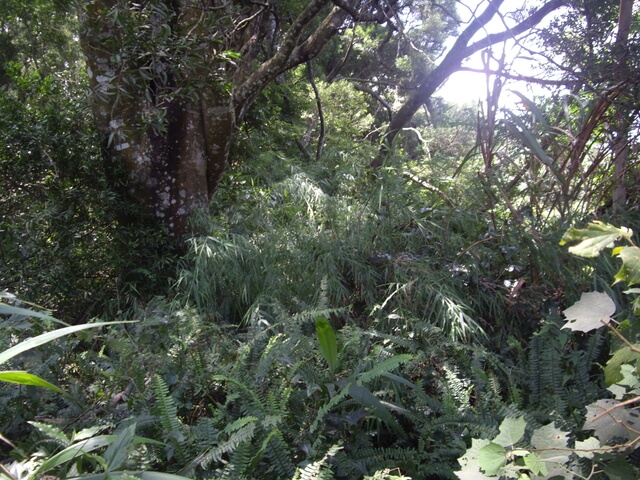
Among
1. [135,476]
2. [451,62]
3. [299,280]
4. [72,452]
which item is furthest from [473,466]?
[451,62]

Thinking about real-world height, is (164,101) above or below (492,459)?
above

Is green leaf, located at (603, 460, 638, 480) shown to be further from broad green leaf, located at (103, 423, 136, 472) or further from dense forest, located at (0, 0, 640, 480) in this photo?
broad green leaf, located at (103, 423, 136, 472)

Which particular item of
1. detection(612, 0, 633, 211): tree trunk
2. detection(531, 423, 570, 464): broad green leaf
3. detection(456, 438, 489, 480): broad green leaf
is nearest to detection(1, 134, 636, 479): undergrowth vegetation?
detection(456, 438, 489, 480): broad green leaf

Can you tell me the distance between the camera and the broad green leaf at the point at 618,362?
1234mm

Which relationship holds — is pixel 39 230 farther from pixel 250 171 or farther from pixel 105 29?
pixel 250 171

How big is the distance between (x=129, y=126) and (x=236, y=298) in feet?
4.58

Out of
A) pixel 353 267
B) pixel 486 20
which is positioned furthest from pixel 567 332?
pixel 486 20

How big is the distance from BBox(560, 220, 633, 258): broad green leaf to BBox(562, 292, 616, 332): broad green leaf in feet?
0.62

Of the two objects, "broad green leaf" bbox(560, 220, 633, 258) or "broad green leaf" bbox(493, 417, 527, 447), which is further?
"broad green leaf" bbox(493, 417, 527, 447)

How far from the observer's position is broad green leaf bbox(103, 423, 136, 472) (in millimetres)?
1339

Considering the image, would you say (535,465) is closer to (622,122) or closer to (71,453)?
(71,453)

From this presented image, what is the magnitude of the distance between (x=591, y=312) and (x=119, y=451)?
1275 mm

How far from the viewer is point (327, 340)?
2.00m

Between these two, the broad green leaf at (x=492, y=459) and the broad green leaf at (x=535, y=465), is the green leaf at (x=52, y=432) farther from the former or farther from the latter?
the broad green leaf at (x=535, y=465)
